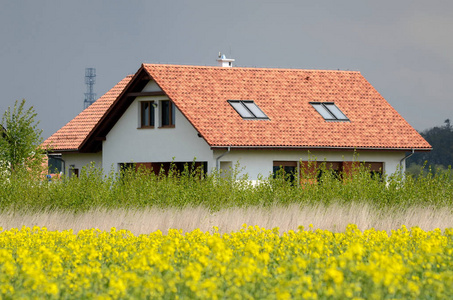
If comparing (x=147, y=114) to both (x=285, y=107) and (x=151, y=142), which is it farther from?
(x=285, y=107)

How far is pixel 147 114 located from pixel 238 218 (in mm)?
16942

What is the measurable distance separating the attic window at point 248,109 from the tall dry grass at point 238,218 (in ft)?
46.5

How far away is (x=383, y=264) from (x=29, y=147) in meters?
27.8

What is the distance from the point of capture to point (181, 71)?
3538cm

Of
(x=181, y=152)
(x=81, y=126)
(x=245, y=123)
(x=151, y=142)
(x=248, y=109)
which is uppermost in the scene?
(x=248, y=109)

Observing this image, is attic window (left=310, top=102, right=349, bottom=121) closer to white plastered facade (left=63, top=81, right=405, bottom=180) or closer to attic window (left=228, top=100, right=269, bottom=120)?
white plastered facade (left=63, top=81, right=405, bottom=180)

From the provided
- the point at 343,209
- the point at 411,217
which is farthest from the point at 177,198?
the point at 411,217

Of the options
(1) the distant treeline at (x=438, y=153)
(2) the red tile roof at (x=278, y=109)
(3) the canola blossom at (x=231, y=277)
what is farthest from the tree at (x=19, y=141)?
(1) the distant treeline at (x=438, y=153)

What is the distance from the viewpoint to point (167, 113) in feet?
112

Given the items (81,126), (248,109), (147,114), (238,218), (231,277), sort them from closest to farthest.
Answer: (231,277) < (238,218) < (248,109) < (147,114) < (81,126)

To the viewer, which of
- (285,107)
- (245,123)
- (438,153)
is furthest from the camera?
(438,153)

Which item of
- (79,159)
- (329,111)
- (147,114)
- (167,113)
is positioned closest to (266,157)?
(167,113)

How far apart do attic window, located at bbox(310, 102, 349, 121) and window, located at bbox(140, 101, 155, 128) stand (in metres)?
6.84

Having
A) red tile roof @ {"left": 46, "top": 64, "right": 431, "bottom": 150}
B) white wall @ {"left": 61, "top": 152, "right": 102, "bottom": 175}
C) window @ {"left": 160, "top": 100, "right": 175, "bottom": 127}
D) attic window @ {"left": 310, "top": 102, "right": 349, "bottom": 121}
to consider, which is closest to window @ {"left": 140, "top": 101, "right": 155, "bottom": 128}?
window @ {"left": 160, "top": 100, "right": 175, "bottom": 127}
